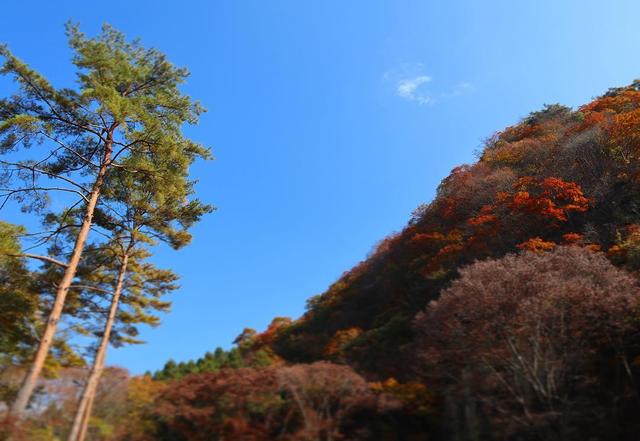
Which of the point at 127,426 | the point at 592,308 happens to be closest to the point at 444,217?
the point at 592,308

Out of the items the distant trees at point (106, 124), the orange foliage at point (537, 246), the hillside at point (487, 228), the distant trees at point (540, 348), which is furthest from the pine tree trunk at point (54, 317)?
the orange foliage at point (537, 246)

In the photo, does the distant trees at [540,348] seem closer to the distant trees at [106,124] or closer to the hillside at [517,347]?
the hillside at [517,347]

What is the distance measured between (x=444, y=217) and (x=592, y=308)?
48.6 feet

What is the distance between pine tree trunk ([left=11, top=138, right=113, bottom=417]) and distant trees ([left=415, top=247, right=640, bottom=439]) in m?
8.53

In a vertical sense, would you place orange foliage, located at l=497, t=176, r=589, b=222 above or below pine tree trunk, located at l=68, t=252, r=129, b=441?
above

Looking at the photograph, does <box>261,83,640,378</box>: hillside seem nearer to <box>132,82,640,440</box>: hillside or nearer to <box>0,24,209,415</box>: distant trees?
<box>132,82,640,440</box>: hillside

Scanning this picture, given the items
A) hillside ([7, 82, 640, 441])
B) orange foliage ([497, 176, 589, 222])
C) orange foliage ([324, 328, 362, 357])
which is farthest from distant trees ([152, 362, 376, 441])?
orange foliage ([497, 176, 589, 222])

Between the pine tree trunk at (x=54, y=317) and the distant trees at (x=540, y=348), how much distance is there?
8.53m

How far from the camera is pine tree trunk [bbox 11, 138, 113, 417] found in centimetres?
781

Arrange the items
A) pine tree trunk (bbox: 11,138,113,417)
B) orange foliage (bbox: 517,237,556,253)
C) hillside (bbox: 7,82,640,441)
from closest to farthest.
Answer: pine tree trunk (bbox: 11,138,113,417), hillside (bbox: 7,82,640,441), orange foliage (bbox: 517,237,556,253)

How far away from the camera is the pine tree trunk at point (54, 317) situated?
25.6 ft

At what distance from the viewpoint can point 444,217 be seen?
81.5 feet

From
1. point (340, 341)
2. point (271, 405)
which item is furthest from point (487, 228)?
point (271, 405)

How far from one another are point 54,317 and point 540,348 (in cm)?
1040
